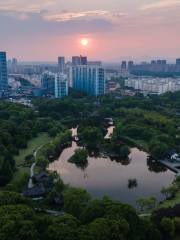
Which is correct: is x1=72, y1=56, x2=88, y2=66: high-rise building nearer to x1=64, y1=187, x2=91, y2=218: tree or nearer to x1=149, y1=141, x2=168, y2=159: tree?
x1=149, y1=141, x2=168, y2=159: tree

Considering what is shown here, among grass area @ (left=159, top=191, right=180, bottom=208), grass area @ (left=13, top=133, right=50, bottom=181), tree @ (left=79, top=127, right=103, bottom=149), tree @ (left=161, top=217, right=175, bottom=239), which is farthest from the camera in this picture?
tree @ (left=79, top=127, right=103, bottom=149)

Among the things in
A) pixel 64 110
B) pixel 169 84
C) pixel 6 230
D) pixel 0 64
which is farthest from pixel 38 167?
pixel 169 84

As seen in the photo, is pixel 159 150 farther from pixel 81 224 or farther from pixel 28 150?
pixel 81 224

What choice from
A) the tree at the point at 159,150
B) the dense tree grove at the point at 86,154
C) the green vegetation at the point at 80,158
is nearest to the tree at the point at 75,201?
the dense tree grove at the point at 86,154

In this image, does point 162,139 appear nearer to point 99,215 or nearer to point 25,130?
point 25,130

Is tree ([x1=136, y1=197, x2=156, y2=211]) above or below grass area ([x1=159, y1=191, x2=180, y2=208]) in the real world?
above

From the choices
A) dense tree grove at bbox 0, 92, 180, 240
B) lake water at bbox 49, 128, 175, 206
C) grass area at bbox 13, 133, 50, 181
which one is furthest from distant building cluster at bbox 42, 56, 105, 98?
lake water at bbox 49, 128, 175, 206
